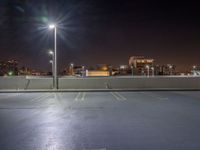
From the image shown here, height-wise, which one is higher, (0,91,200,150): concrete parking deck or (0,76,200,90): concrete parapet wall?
(0,76,200,90): concrete parapet wall

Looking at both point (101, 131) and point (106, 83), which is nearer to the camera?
point (101, 131)

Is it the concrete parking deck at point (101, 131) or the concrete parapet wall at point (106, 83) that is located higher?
the concrete parapet wall at point (106, 83)

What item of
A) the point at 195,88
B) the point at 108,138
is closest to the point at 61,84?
the point at 195,88

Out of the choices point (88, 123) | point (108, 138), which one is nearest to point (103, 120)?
point (88, 123)

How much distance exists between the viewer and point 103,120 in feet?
28.7

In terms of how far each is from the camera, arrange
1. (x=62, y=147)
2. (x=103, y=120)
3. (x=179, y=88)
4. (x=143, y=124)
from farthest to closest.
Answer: (x=179, y=88) → (x=103, y=120) → (x=143, y=124) → (x=62, y=147)

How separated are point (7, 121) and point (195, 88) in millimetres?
23262

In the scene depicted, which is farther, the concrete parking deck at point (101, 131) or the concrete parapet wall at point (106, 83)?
the concrete parapet wall at point (106, 83)

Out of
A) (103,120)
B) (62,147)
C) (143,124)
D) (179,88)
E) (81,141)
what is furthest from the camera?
(179,88)

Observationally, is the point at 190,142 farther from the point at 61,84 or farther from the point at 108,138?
the point at 61,84

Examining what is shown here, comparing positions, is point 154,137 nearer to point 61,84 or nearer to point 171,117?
point 171,117

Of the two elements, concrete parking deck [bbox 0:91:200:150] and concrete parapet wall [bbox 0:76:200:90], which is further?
concrete parapet wall [bbox 0:76:200:90]

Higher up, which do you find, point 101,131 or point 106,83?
point 106,83

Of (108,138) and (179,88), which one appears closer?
(108,138)
